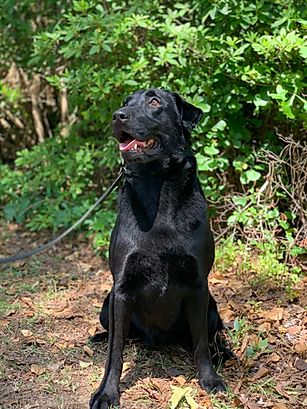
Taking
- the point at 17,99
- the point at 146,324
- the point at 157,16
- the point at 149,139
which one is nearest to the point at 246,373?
the point at 146,324

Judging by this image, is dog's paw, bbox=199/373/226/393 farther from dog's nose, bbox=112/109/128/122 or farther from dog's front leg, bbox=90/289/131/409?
dog's nose, bbox=112/109/128/122

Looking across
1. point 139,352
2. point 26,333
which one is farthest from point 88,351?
point 26,333

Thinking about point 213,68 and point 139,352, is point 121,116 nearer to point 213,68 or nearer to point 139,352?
point 139,352

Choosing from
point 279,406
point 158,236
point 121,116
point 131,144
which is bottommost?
point 279,406

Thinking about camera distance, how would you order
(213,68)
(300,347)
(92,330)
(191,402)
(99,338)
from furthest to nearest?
(213,68) < (92,330) < (99,338) < (300,347) < (191,402)

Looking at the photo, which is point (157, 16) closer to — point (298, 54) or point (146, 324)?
point (298, 54)

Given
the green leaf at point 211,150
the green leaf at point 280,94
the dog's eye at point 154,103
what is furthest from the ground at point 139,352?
the dog's eye at point 154,103

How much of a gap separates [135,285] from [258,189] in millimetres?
2133

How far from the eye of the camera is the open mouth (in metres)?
3.04

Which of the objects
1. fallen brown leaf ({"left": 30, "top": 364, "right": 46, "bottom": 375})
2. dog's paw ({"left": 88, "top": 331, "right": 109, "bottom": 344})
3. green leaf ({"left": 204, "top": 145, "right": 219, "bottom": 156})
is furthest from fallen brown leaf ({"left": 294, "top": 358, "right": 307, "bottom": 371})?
green leaf ({"left": 204, "top": 145, "right": 219, "bottom": 156})

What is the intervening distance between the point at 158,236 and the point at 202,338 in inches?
21.8

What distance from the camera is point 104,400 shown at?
9.96ft

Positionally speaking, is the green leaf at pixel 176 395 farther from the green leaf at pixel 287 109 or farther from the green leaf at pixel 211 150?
the green leaf at pixel 211 150

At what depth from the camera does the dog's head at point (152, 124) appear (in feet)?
9.86
